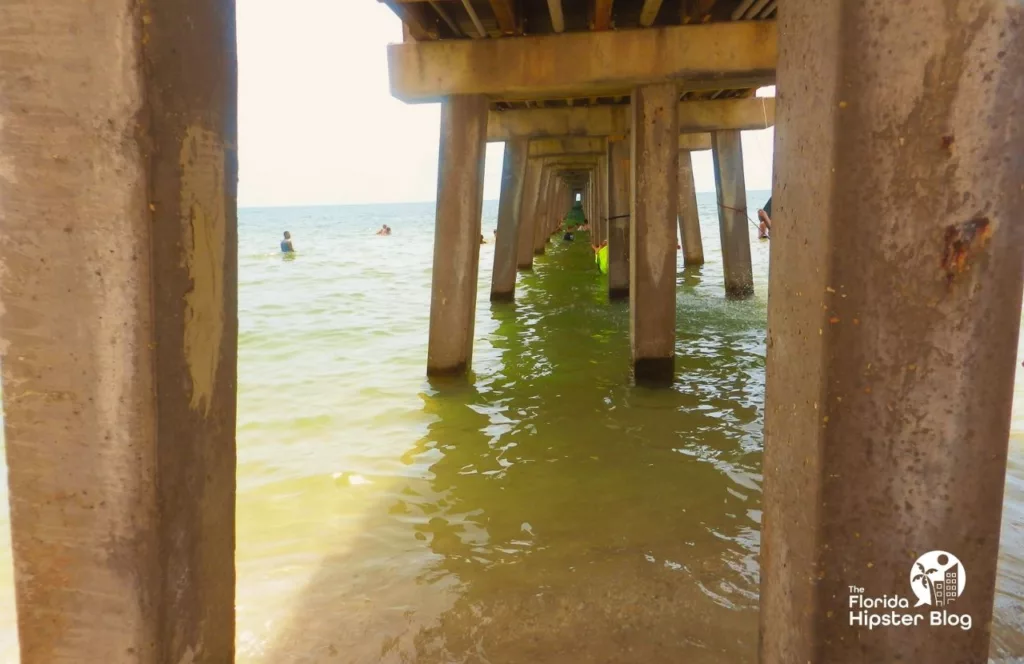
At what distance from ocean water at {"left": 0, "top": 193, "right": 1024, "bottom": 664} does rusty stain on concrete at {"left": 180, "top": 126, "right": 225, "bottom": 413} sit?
1360 mm

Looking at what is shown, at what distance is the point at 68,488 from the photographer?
173cm

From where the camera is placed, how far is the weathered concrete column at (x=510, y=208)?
11391mm

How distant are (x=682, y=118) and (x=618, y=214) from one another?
1681 mm

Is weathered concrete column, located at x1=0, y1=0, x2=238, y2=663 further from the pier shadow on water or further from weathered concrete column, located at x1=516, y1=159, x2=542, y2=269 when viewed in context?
weathered concrete column, located at x1=516, y1=159, x2=542, y2=269

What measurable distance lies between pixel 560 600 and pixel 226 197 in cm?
203

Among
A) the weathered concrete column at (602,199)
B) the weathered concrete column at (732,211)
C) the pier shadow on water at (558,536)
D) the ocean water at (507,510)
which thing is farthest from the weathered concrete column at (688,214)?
the pier shadow on water at (558,536)

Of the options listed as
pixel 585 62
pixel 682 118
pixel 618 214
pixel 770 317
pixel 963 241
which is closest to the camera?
pixel 963 241

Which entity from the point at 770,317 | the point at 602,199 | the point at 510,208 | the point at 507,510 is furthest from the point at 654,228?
the point at 602,199

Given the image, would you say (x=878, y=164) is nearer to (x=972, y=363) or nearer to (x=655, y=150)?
(x=972, y=363)

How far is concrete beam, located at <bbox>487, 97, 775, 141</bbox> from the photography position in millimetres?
10164

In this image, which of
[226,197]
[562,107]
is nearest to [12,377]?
[226,197]

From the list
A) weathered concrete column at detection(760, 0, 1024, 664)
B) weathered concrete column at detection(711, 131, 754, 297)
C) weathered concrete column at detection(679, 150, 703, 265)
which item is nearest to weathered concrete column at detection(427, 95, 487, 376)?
weathered concrete column at detection(760, 0, 1024, 664)

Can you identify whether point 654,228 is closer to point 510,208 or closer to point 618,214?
point 618,214

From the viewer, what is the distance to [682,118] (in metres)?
10.3
